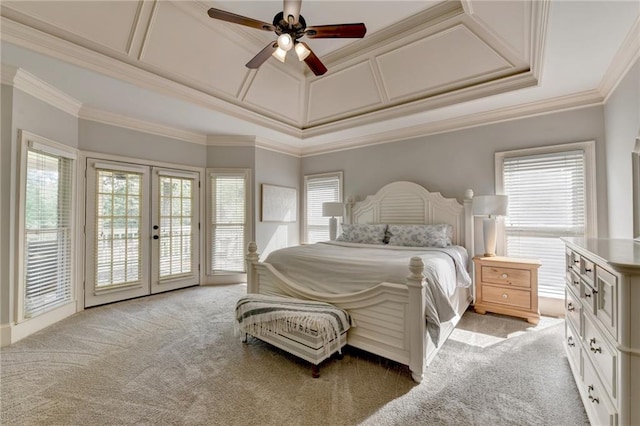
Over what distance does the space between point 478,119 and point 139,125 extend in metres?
4.89

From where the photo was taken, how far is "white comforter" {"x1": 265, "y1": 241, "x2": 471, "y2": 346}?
7.16 ft

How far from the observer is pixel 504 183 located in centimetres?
358

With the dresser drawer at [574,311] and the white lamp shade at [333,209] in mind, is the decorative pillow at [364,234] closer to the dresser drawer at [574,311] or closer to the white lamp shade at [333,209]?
the white lamp shade at [333,209]

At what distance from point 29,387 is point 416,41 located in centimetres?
475

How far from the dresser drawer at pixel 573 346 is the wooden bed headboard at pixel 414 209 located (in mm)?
1595

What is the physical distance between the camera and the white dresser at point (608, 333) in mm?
1098

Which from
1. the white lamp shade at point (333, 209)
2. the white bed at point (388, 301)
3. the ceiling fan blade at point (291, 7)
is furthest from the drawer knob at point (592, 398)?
the white lamp shade at point (333, 209)

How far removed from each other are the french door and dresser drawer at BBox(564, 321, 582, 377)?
190 inches

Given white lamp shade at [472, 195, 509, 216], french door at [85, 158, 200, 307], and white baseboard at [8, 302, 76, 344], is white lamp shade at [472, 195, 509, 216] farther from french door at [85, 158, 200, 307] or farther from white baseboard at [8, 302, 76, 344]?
white baseboard at [8, 302, 76, 344]

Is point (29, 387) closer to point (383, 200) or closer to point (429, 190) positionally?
point (383, 200)

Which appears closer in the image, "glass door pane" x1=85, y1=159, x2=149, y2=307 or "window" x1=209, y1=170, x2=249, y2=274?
"glass door pane" x1=85, y1=159, x2=149, y2=307

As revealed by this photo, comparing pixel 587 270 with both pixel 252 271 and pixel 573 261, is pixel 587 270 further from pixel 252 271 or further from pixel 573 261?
pixel 252 271

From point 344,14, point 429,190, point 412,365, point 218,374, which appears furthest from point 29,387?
point 429,190

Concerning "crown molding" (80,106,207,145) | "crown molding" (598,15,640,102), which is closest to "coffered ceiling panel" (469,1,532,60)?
"crown molding" (598,15,640,102)
